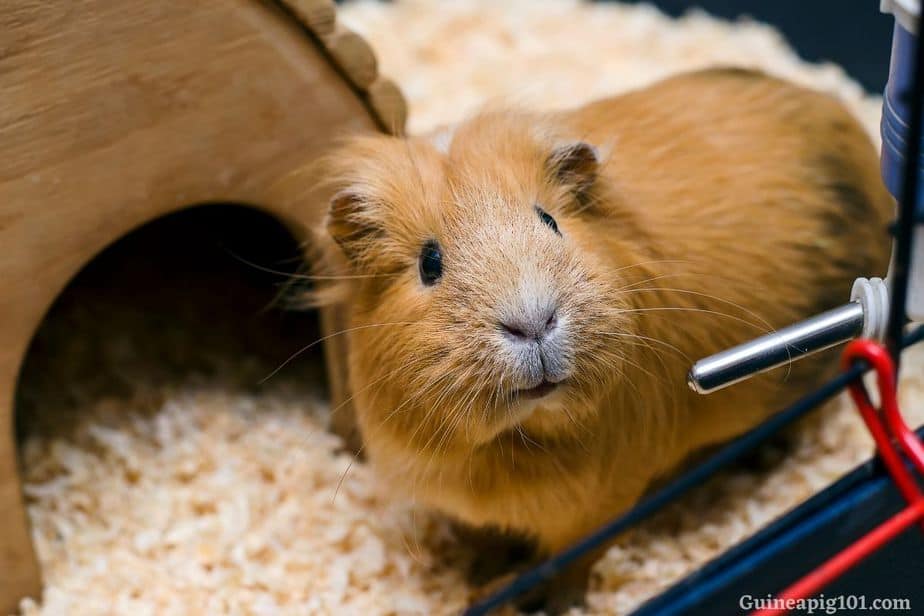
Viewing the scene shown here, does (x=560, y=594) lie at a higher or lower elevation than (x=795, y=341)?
lower

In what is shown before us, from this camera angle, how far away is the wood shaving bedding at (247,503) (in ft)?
7.38

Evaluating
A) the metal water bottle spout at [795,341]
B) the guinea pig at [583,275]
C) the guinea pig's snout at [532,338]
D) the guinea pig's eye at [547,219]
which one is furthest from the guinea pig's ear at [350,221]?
the metal water bottle spout at [795,341]

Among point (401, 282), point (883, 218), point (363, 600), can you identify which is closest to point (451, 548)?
point (363, 600)

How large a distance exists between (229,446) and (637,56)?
6.77 ft

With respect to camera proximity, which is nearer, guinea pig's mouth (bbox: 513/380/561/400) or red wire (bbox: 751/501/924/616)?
red wire (bbox: 751/501/924/616)

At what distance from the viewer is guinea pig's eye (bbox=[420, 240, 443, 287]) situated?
1703mm

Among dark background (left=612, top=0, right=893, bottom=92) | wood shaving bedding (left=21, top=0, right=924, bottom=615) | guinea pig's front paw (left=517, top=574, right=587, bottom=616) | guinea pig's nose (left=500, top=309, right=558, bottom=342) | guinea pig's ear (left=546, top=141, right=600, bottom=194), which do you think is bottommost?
wood shaving bedding (left=21, top=0, right=924, bottom=615)

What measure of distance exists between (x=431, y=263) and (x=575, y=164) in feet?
1.08

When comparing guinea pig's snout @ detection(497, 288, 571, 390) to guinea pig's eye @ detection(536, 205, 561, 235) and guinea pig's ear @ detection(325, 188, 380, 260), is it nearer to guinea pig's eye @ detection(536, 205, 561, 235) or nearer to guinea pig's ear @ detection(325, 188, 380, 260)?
guinea pig's eye @ detection(536, 205, 561, 235)

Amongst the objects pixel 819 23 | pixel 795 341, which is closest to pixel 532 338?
pixel 795 341

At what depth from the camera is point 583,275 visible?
162 centimetres

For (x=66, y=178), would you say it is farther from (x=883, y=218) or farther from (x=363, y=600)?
(x=883, y=218)

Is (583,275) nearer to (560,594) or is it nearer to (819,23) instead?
(560,594)

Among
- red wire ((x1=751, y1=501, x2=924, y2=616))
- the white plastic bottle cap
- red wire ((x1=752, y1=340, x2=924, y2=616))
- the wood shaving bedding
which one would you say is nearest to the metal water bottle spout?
red wire ((x1=752, y1=340, x2=924, y2=616))
